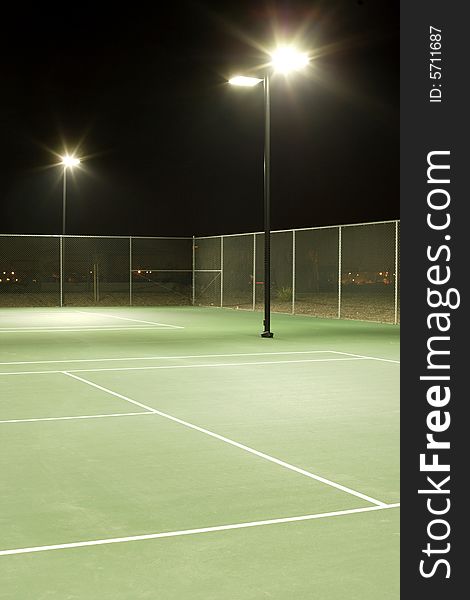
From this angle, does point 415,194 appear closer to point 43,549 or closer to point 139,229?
point 43,549

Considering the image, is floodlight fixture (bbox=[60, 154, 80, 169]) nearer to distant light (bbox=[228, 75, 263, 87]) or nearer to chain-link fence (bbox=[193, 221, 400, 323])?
chain-link fence (bbox=[193, 221, 400, 323])

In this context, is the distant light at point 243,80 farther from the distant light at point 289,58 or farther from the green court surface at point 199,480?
the green court surface at point 199,480

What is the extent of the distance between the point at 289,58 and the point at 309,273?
35.6m

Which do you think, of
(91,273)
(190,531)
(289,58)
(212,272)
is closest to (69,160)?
(212,272)

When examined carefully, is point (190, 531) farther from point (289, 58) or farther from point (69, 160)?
point (69, 160)

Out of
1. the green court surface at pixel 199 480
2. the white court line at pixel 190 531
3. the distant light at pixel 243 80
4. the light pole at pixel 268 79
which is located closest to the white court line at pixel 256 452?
the green court surface at pixel 199 480

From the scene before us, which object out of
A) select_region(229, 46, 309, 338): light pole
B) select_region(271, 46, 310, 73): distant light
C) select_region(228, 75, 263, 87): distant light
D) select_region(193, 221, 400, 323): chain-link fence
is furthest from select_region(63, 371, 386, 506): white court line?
select_region(193, 221, 400, 323): chain-link fence

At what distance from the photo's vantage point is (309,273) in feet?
174

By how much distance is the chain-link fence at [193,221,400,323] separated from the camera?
1253 inches

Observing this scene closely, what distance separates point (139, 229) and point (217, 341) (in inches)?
1473

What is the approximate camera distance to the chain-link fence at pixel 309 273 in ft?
104

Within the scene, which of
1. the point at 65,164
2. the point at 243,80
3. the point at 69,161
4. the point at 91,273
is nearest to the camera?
the point at 243,80

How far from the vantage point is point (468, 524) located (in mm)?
4047

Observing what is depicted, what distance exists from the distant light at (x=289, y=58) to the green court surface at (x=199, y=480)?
6758 mm
